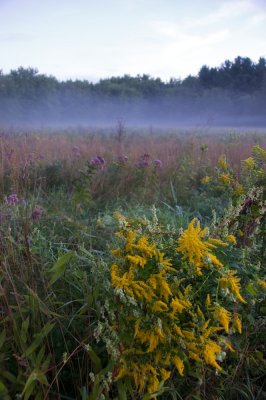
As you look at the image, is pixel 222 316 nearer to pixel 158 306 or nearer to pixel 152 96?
pixel 158 306

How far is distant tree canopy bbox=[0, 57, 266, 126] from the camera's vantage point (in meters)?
39.5

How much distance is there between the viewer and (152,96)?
148 ft

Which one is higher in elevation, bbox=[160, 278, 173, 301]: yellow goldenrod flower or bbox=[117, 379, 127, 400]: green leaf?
bbox=[160, 278, 173, 301]: yellow goldenrod flower

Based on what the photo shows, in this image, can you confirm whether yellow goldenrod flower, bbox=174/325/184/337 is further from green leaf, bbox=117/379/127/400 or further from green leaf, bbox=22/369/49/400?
green leaf, bbox=22/369/49/400

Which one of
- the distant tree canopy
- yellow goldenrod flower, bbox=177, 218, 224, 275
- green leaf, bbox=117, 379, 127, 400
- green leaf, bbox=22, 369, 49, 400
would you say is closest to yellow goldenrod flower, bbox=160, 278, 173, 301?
yellow goldenrod flower, bbox=177, 218, 224, 275

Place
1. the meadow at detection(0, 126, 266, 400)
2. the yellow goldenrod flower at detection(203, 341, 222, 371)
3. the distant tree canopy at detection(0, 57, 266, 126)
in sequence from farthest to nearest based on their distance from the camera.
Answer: the distant tree canopy at detection(0, 57, 266, 126), the meadow at detection(0, 126, 266, 400), the yellow goldenrod flower at detection(203, 341, 222, 371)

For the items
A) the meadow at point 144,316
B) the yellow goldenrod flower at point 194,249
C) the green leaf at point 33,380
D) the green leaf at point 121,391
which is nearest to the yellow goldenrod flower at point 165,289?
the meadow at point 144,316

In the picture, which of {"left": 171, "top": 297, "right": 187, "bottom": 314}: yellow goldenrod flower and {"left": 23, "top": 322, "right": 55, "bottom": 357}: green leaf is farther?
{"left": 23, "top": 322, "right": 55, "bottom": 357}: green leaf

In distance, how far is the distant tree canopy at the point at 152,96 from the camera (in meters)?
39.5

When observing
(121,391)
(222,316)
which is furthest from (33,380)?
(222,316)

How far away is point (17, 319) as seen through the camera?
1.90m

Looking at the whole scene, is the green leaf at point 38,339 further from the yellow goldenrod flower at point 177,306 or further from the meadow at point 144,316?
the yellow goldenrod flower at point 177,306

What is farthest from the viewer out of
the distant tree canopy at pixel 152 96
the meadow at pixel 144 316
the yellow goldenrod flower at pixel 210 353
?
the distant tree canopy at pixel 152 96

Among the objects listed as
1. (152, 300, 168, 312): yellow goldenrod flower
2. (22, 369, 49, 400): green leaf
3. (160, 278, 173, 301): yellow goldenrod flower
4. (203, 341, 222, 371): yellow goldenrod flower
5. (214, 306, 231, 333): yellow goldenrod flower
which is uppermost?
(160, 278, 173, 301): yellow goldenrod flower
